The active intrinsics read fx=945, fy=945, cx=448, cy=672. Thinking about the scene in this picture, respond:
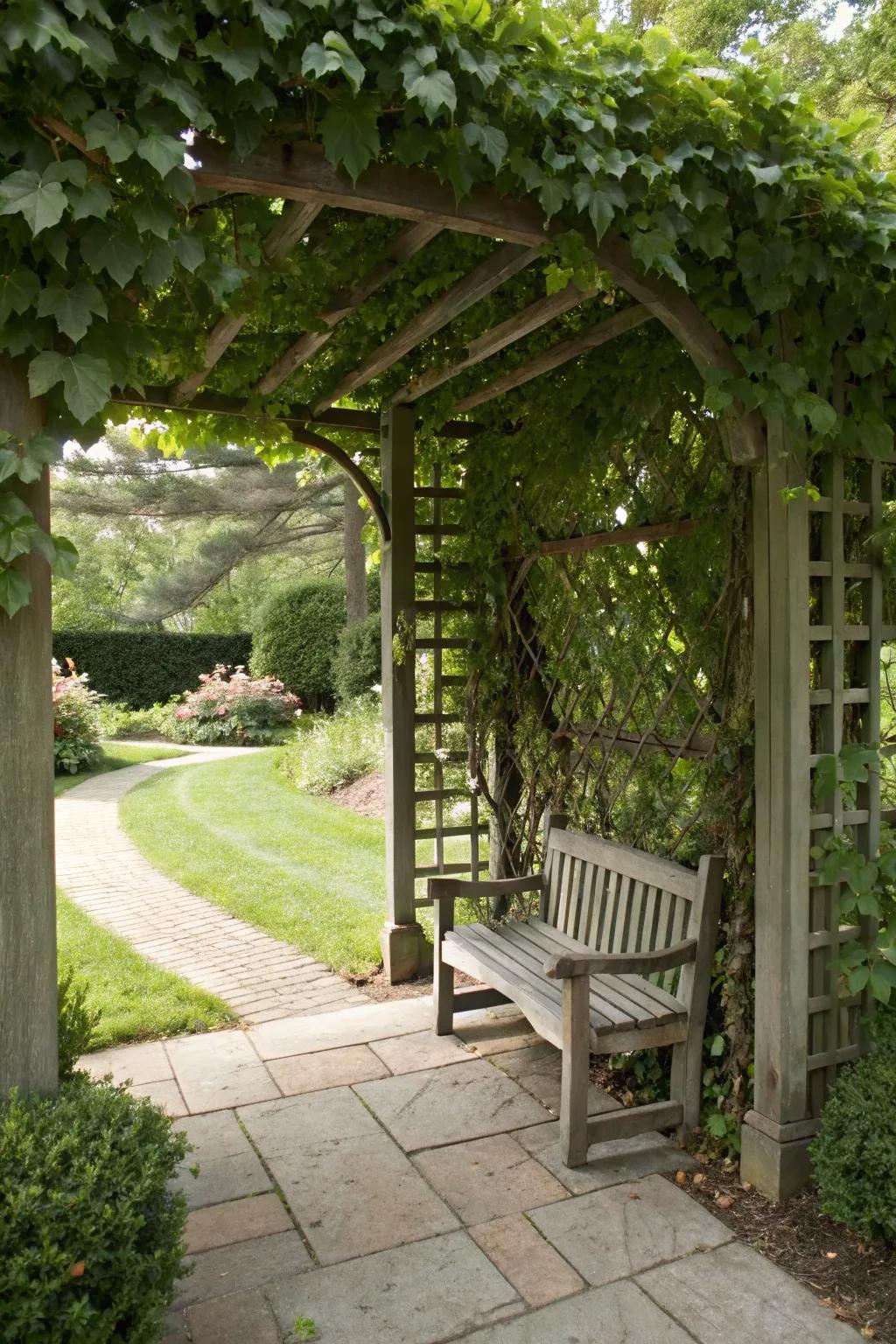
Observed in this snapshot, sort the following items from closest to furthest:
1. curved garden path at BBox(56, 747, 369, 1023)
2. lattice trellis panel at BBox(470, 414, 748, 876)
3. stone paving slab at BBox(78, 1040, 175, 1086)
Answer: lattice trellis panel at BBox(470, 414, 748, 876), stone paving slab at BBox(78, 1040, 175, 1086), curved garden path at BBox(56, 747, 369, 1023)

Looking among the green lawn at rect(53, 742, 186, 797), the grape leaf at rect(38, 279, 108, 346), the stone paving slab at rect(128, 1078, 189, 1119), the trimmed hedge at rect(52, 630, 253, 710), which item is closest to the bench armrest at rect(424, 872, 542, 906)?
the stone paving slab at rect(128, 1078, 189, 1119)

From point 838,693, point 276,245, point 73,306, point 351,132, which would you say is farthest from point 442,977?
point 351,132

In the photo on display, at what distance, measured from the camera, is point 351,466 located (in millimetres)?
4301

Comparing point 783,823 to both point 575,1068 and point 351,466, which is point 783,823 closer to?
point 575,1068

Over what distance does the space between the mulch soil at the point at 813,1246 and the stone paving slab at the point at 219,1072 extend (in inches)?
54.9

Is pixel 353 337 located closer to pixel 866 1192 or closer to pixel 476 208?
pixel 476 208

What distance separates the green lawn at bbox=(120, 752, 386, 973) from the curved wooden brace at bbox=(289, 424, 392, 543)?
2.02 metres

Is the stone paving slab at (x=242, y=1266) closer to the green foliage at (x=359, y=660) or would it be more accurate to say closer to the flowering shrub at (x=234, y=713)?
the green foliage at (x=359, y=660)

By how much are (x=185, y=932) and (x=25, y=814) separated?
3.49 m

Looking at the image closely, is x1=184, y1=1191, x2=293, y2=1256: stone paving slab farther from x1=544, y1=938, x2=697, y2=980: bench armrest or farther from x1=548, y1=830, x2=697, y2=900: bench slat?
x1=548, y1=830, x2=697, y2=900: bench slat

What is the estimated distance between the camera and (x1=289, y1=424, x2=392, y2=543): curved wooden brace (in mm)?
4207

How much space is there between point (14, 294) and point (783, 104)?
1.76 meters

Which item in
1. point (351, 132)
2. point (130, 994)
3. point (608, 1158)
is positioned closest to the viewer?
point (351, 132)

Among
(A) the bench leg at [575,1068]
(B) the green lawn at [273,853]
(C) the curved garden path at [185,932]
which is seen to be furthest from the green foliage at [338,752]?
(A) the bench leg at [575,1068]
